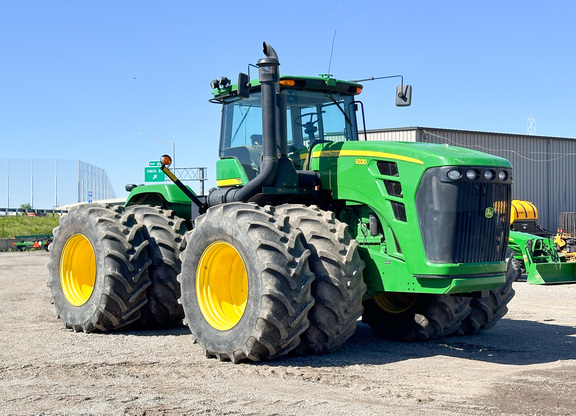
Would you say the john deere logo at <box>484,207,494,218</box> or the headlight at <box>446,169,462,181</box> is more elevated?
the headlight at <box>446,169,462,181</box>

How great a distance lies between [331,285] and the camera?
6.95 metres

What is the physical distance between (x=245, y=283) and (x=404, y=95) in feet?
10.3

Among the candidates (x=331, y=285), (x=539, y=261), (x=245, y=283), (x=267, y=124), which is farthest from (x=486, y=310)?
(x=539, y=261)

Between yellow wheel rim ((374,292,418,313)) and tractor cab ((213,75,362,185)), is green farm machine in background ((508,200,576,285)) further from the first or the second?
tractor cab ((213,75,362,185))

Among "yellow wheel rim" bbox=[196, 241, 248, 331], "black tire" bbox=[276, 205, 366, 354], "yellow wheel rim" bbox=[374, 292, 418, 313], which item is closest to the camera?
"black tire" bbox=[276, 205, 366, 354]

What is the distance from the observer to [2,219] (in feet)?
149

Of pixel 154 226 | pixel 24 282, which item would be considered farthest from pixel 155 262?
pixel 24 282

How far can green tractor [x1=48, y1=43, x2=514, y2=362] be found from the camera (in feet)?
22.9

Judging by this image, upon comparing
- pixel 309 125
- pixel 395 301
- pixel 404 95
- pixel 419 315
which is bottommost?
pixel 419 315

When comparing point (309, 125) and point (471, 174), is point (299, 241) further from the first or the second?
point (309, 125)

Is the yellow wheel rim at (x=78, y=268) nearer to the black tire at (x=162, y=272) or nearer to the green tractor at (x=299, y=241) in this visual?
the green tractor at (x=299, y=241)

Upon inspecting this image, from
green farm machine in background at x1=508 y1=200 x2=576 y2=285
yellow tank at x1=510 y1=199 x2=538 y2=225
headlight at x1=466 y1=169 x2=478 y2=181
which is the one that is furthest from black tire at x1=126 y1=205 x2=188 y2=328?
yellow tank at x1=510 y1=199 x2=538 y2=225

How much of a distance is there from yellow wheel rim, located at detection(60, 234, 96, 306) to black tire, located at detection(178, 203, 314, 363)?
2456 millimetres

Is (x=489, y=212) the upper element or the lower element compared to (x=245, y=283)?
upper
